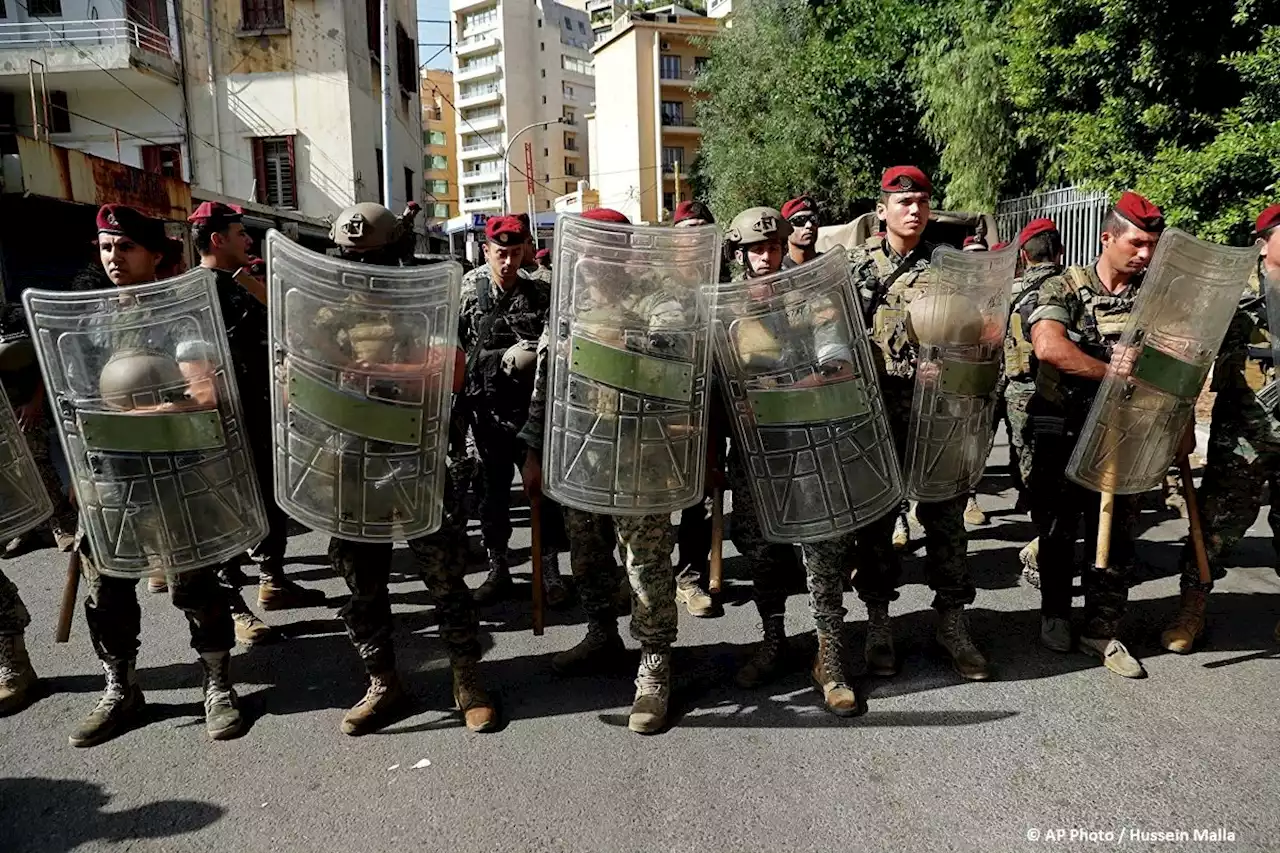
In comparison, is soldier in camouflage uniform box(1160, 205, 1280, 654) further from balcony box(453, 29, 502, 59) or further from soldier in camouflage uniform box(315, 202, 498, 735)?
balcony box(453, 29, 502, 59)

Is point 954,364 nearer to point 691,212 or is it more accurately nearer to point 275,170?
point 691,212

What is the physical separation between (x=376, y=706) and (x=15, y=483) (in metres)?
1.42

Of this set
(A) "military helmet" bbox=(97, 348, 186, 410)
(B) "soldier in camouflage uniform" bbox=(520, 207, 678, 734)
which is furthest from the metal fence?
(A) "military helmet" bbox=(97, 348, 186, 410)

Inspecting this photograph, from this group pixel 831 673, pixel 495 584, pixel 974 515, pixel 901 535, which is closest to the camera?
pixel 831 673

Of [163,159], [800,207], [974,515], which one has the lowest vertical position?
[974,515]

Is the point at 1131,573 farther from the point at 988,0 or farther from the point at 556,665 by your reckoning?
the point at 988,0

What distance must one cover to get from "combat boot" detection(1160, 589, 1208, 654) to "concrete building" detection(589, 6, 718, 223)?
39085mm

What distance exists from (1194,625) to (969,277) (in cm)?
175

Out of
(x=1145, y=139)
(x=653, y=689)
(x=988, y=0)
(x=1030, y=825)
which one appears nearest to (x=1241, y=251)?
(x=1030, y=825)

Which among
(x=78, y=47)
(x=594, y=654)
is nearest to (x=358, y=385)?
(x=594, y=654)

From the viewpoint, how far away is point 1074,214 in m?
8.43

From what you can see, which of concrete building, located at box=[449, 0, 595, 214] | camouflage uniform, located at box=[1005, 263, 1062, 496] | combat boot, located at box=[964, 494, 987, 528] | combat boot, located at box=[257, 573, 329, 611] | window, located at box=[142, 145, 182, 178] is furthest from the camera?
concrete building, located at box=[449, 0, 595, 214]

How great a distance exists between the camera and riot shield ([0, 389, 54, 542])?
282 centimetres

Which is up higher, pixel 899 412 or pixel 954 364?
pixel 954 364
